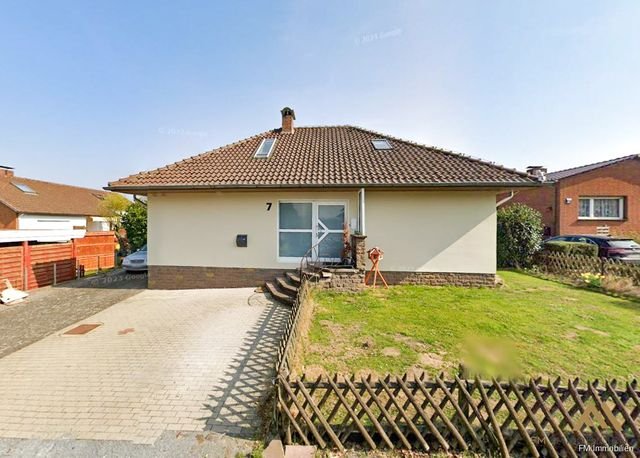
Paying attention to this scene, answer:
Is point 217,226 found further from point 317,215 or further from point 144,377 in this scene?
point 144,377

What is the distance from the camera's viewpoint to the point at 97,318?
22.6 feet

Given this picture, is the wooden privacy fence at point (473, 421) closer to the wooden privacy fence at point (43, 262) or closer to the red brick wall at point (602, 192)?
the wooden privacy fence at point (43, 262)

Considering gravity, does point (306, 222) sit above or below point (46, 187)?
below

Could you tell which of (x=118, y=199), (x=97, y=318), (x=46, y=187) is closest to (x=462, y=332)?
(x=97, y=318)

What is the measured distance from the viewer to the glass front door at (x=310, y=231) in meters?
9.13

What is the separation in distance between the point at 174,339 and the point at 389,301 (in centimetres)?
530

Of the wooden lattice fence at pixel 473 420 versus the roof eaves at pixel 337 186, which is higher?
the roof eaves at pixel 337 186

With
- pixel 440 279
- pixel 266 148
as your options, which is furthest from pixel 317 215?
→ pixel 440 279

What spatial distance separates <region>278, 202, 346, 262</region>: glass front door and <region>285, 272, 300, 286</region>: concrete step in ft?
2.14

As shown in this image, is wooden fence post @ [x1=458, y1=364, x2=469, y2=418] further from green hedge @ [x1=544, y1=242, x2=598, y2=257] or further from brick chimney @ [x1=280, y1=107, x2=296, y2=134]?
green hedge @ [x1=544, y1=242, x2=598, y2=257]

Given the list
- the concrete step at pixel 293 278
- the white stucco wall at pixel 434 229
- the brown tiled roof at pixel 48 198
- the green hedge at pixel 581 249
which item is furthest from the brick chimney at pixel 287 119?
the brown tiled roof at pixel 48 198

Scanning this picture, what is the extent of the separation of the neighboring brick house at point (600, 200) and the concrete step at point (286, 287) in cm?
2125

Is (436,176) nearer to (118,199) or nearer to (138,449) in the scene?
(138,449)

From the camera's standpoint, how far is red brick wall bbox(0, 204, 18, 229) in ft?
68.1
